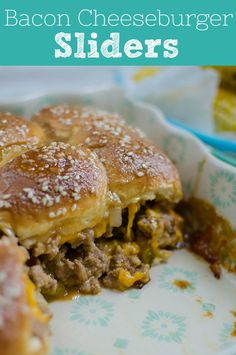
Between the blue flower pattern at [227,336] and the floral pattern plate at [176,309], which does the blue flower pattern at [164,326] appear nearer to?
the floral pattern plate at [176,309]

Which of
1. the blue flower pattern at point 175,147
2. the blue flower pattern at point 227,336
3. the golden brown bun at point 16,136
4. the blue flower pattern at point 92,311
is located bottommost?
the blue flower pattern at point 227,336

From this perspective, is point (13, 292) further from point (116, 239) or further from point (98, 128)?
point (98, 128)

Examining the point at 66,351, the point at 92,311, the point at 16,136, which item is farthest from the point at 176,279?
the point at 16,136

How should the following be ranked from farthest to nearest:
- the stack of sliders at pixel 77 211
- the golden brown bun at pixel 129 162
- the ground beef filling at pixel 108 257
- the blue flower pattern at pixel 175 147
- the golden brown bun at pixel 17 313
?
the blue flower pattern at pixel 175 147
the golden brown bun at pixel 129 162
the ground beef filling at pixel 108 257
the stack of sliders at pixel 77 211
the golden brown bun at pixel 17 313

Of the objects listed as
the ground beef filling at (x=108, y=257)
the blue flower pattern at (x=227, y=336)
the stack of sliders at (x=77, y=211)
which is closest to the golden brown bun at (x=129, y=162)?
the stack of sliders at (x=77, y=211)

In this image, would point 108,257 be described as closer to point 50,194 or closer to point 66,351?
point 50,194

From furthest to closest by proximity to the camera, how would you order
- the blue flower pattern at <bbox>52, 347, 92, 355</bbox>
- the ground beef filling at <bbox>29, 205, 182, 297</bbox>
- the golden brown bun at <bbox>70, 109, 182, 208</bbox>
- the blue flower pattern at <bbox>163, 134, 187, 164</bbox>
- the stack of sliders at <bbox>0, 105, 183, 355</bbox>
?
1. the blue flower pattern at <bbox>163, 134, 187, 164</bbox>
2. the golden brown bun at <bbox>70, 109, 182, 208</bbox>
3. the ground beef filling at <bbox>29, 205, 182, 297</bbox>
4. the stack of sliders at <bbox>0, 105, 183, 355</bbox>
5. the blue flower pattern at <bbox>52, 347, 92, 355</bbox>

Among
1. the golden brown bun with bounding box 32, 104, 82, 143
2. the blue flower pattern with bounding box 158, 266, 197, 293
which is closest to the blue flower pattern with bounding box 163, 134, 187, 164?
the golden brown bun with bounding box 32, 104, 82, 143

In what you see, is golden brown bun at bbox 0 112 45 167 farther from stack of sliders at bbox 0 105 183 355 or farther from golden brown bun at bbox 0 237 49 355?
golden brown bun at bbox 0 237 49 355
